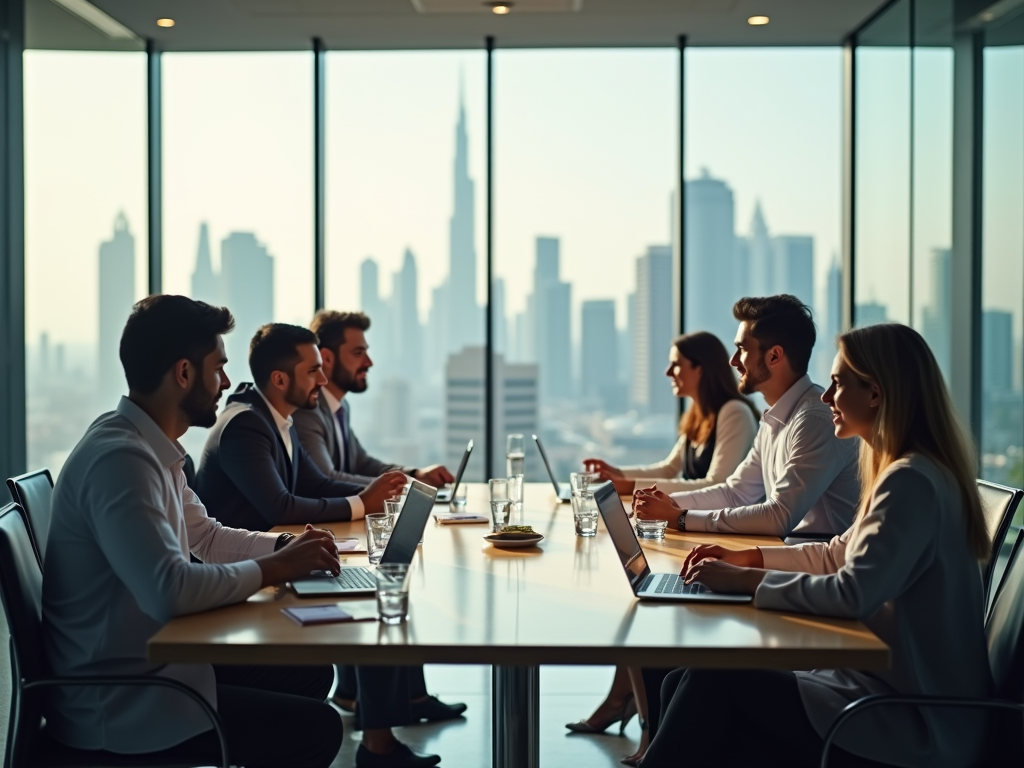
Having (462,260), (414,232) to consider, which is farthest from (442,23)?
(462,260)

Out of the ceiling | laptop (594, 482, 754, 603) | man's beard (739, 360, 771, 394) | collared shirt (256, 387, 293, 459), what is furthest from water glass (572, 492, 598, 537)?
the ceiling

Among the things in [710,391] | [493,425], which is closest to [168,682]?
[710,391]

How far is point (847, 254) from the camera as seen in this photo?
6.60 m

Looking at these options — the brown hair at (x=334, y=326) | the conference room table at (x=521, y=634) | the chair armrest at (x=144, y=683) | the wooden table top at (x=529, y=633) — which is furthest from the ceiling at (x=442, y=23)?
the chair armrest at (x=144, y=683)

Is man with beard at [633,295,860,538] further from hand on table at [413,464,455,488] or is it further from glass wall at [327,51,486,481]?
glass wall at [327,51,486,481]

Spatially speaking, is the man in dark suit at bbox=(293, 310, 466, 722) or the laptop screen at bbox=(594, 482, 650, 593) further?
the man in dark suit at bbox=(293, 310, 466, 722)

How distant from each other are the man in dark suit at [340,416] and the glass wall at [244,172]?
1629mm

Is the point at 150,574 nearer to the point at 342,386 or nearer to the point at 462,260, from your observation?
the point at 342,386

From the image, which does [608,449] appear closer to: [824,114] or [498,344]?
[498,344]

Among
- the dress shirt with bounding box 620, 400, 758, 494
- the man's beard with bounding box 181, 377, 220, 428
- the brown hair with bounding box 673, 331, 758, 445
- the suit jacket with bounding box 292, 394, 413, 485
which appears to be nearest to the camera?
the man's beard with bounding box 181, 377, 220, 428

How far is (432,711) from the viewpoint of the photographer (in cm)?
393

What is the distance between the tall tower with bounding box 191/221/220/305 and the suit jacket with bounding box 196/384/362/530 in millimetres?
3239

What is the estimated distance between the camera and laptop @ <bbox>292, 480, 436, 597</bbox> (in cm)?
241

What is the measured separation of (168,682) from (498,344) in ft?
15.1
